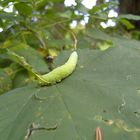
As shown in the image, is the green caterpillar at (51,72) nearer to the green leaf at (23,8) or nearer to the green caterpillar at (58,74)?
the green caterpillar at (58,74)

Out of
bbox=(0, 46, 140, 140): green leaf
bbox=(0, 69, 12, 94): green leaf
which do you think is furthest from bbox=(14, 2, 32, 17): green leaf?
bbox=(0, 46, 140, 140): green leaf

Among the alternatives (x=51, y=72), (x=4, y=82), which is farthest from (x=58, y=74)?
(x=4, y=82)

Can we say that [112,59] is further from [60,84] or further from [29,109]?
[29,109]

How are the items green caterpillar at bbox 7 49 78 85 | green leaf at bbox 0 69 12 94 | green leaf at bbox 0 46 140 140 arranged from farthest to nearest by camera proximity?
green leaf at bbox 0 69 12 94 → green caterpillar at bbox 7 49 78 85 → green leaf at bbox 0 46 140 140

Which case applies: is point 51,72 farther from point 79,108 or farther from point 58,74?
point 79,108

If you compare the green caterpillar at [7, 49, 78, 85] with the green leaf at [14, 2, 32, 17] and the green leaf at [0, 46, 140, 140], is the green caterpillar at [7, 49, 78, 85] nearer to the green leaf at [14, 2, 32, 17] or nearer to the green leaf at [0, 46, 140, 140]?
the green leaf at [0, 46, 140, 140]

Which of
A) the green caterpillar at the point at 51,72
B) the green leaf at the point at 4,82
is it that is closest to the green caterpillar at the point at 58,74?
the green caterpillar at the point at 51,72

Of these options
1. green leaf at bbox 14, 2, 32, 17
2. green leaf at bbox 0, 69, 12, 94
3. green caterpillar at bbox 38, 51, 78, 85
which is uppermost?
green leaf at bbox 14, 2, 32, 17

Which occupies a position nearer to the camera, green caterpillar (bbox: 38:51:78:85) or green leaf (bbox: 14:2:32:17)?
green caterpillar (bbox: 38:51:78:85)

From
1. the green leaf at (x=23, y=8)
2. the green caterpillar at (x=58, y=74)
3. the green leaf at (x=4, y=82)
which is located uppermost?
the green leaf at (x=23, y=8)
